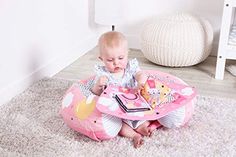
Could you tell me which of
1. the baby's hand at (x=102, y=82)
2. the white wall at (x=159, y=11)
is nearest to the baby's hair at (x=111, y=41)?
the baby's hand at (x=102, y=82)

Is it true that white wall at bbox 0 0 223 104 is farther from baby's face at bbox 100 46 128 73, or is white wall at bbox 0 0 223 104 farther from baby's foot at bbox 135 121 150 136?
baby's foot at bbox 135 121 150 136

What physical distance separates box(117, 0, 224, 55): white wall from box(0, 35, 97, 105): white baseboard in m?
0.29

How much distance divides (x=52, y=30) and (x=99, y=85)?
818mm

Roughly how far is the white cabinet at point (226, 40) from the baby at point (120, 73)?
0.78 meters

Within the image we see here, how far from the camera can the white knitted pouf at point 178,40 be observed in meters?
2.40

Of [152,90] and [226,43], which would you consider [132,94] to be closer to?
[152,90]

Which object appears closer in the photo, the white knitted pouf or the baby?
the baby

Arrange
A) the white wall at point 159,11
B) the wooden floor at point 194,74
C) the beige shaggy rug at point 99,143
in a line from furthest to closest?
the white wall at point 159,11 < the wooden floor at point 194,74 < the beige shaggy rug at point 99,143

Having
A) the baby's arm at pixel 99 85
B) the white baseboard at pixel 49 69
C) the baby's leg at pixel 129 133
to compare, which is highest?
the baby's arm at pixel 99 85

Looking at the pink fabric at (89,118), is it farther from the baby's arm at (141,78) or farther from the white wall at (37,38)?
the white wall at (37,38)

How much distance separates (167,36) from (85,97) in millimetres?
975

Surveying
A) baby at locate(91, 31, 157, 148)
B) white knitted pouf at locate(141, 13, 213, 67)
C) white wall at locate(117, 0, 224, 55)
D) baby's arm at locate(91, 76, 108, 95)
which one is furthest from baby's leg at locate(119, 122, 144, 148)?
white wall at locate(117, 0, 224, 55)

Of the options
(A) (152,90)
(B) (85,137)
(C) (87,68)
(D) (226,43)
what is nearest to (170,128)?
(A) (152,90)

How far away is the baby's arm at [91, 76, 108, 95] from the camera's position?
5.37ft
